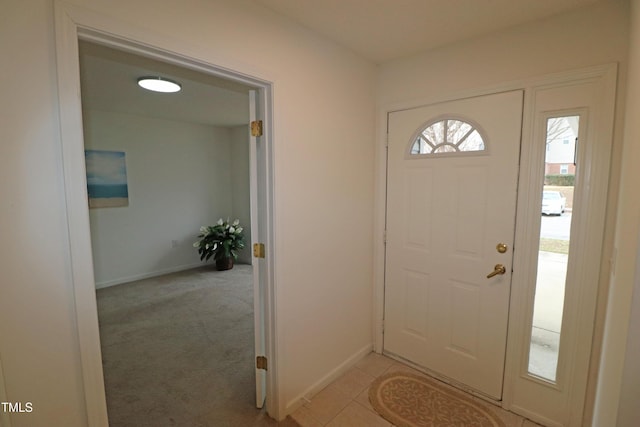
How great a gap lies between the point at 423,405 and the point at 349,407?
0.50m

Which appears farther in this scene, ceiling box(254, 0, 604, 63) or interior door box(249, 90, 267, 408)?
interior door box(249, 90, 267, 408)

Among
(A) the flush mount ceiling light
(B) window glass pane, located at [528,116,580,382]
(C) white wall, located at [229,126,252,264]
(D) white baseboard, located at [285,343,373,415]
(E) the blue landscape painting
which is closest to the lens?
(B) window glass pane, located at [528,116,580,382]

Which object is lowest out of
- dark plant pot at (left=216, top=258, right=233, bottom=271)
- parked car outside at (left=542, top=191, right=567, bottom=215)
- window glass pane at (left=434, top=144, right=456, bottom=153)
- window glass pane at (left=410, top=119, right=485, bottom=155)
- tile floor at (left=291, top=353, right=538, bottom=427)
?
tile floor at (left=291, top=353, right=538, bottom=427)

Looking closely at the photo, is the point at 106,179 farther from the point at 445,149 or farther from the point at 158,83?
the point at 445,149

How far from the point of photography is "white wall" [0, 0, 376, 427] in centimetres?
100

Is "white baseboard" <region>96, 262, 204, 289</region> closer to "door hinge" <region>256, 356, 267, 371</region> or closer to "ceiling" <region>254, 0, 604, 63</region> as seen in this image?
"door hinge" <region>256, 356, 267, 371</region>

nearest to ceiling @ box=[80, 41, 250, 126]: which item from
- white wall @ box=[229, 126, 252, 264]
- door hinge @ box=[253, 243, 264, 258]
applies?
white wall @ box=[229, 126, 252, 264]

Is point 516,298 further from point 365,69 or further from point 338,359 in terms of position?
point 365,69

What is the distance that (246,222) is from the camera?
18.5 ft

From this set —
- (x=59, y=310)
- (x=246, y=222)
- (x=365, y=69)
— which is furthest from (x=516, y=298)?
(x=246, y=222)

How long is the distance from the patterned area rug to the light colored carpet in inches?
30.0

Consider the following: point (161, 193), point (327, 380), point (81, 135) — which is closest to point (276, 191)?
point (81, 135)

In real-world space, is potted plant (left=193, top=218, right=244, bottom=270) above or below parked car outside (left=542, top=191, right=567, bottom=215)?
below

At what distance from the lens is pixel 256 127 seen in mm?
1809
